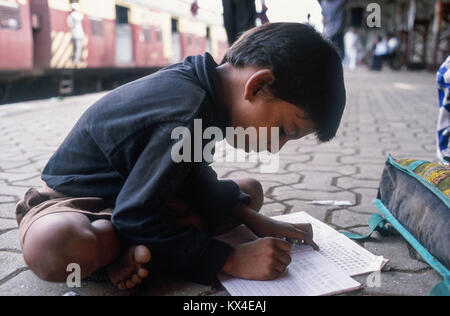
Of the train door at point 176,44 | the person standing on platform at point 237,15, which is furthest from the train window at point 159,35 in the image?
the person standing on platform at point 237,15

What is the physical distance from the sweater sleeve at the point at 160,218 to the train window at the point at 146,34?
8.29 meters

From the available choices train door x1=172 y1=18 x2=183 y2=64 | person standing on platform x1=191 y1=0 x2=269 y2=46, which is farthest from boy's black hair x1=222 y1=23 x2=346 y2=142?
train door x1=172 y1=18 x2=183 y2=64

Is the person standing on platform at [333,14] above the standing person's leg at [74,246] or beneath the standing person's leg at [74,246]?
above

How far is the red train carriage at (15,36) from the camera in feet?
18.0

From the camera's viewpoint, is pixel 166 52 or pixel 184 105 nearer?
pixel 184 105

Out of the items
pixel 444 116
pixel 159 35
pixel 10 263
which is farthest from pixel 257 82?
pixel 159 35

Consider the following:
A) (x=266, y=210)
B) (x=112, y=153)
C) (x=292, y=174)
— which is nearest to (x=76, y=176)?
(x=112, y=153)

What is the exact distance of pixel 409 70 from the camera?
1616 centimetres

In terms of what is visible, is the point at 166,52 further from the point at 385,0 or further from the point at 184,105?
the point at 385,0

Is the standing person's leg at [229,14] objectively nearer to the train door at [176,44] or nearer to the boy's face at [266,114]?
the boy's face at [266,114]

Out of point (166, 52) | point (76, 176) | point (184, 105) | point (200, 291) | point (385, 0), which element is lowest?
point (200, 291)

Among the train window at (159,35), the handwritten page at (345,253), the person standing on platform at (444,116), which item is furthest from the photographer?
the train window at (159,35)

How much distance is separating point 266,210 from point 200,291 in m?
0.74

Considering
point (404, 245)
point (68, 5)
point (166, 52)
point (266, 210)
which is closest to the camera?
point (404, 245)
